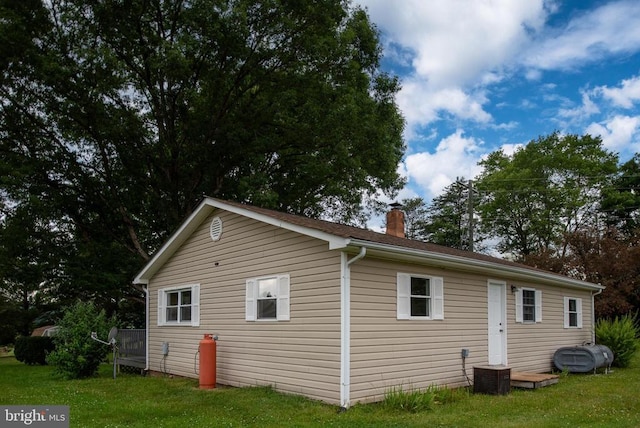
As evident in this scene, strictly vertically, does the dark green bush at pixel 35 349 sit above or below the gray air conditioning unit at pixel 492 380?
below

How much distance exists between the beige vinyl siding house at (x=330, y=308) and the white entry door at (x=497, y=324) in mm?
42

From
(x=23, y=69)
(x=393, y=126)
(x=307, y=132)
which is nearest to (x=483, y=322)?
(x=307, y=132)

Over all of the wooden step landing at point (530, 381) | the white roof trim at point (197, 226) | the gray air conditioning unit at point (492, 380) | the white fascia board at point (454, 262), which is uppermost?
the white roof trim at point (197, 226)

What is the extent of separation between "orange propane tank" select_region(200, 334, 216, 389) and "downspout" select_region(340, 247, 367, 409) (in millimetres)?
3459

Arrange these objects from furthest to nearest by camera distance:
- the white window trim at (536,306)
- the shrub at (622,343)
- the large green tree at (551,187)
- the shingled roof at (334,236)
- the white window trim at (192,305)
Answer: the large green tree at (551,187), the shrub at (622,343), the white window trim at (536,306), the white window trim at (192,305), the shingled roof at (334,236)

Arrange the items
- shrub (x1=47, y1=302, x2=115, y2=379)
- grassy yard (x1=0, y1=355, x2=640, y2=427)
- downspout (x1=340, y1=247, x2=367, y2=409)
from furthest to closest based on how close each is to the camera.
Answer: shrub (x1=47, y1=302, x2=115, y2=379) < downspout (x1=340, y1=247, x2=367, y2=409) < grassy yard (x1=0, y1=355, x2=640, y2=427)

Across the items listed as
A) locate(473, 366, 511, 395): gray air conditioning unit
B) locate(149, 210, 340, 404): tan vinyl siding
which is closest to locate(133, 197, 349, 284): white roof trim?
locate(149, 210, 340, 404): tan vinyl siding

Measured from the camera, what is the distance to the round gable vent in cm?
1184

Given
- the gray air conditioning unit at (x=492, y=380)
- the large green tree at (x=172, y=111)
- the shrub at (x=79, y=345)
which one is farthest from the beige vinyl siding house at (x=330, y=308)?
the large green tree at (x=172, y=111)

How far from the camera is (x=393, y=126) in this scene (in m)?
21.1

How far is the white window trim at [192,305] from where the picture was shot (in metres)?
12.4

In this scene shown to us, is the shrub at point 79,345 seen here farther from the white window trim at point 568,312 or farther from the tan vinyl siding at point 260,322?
the white window trim at point 568,312

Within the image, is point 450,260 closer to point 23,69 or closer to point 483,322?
point 483,322

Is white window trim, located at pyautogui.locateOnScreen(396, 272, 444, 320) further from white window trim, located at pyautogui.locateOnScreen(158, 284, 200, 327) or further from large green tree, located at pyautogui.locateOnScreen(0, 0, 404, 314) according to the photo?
large green tree, located at pyautogui.locateOnScreen(0, 0, 404, 314)
